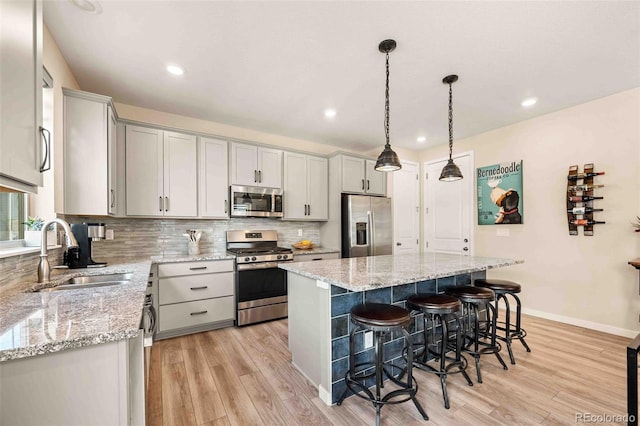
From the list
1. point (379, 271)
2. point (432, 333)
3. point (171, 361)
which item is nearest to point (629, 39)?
point (379, 271)

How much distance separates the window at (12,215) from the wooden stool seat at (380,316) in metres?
2.36

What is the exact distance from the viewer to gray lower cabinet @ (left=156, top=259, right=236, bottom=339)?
291 cm

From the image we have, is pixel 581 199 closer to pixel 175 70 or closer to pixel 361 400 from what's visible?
pixel 361 400

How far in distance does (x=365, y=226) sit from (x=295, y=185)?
4.21 feet

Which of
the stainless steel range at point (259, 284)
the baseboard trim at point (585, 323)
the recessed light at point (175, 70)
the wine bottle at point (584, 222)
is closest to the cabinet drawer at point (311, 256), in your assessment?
the stainless steel range at point (259, 284)

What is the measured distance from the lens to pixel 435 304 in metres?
1.91

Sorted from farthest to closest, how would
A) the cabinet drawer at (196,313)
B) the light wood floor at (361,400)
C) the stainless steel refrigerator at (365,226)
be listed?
the stainless steel refrigerator at (365,226), the cabinet drawer at (196,313), the light wood floor at (361,400)

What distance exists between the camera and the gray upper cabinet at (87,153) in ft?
7.63

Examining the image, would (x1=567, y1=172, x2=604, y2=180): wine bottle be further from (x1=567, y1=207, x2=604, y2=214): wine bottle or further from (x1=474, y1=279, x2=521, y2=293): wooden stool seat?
(x1=474, y1=279, x2=521, y2=293): wooden stool seat

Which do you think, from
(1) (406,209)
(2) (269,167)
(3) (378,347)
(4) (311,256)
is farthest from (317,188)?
(3) (378,347)

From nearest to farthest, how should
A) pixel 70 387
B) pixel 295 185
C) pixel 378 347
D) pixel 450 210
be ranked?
pixel 70 387, pixel 378 347, pixel 295 185, pixel 450 210

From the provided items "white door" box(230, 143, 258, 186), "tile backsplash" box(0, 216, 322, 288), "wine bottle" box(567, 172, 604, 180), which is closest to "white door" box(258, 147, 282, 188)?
"white door" box(230, 143, 258, 186)

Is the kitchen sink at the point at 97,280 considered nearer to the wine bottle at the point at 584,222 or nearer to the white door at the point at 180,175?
the white door at the point at 180,175

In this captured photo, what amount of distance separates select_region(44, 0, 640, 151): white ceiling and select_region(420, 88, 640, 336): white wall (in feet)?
1.04
